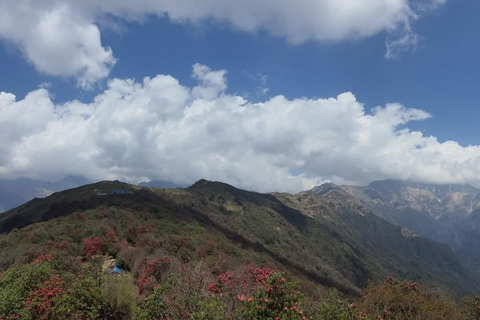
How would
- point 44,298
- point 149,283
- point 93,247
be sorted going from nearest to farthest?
point 44,298, point 149,283, point 93,247

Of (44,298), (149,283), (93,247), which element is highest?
(44,298)

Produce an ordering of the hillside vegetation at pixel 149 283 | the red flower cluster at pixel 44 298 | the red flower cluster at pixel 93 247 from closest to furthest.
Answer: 1. the hillside vegetation at pixel 149 283
2. the red flower cluster at pixel 44 298
3. the red flower cluster at pixel 93 247

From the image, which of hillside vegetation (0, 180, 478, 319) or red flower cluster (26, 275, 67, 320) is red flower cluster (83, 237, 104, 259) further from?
red flower cluster (26, 275, 67, 320)

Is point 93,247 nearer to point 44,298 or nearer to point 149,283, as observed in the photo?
point 149,283

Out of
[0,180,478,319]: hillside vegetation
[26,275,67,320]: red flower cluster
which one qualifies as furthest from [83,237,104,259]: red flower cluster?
[26,275,67,320]: red flower cluster

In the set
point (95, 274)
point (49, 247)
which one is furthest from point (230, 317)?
point (49, 247)

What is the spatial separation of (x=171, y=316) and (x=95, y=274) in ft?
35.1

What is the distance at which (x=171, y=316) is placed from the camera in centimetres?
1140

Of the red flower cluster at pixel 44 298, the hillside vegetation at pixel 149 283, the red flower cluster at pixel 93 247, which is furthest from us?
the red flower cluster at pixel 93 247

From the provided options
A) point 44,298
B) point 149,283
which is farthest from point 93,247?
point 44,298

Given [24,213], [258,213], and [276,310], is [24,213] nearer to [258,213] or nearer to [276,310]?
[276,310]

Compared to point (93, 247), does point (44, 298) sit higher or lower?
higher

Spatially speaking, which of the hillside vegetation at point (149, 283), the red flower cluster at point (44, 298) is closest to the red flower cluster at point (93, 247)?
the hillside vegetation at point (149, 283)

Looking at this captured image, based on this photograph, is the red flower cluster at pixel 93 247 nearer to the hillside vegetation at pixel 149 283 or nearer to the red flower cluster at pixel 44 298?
the hillside vegetation at pixel 149 283
